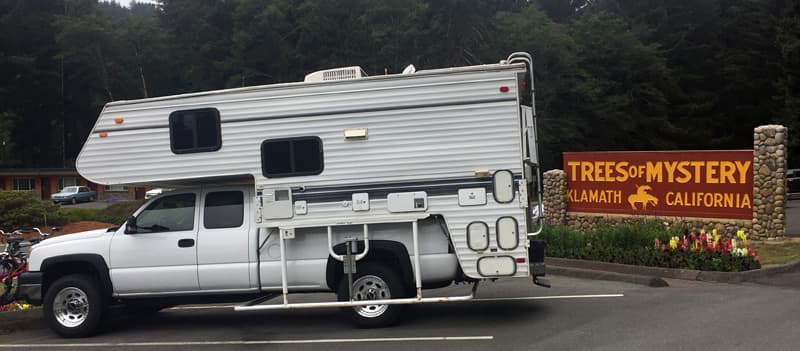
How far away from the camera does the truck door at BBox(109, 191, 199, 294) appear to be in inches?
375

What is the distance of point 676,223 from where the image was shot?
17609 mm

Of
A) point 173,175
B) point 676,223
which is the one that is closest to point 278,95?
point 173,175

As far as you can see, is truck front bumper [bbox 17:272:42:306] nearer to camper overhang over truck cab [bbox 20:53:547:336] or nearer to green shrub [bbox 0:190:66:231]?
camper overhang over truck cab [bbox 20:53:547:336]

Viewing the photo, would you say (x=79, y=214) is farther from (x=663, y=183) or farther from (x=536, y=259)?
(x=536, y=259)

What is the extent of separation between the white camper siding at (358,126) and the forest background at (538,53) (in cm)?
4174

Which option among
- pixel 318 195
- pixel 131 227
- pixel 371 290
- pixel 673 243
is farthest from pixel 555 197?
pixel 131 227

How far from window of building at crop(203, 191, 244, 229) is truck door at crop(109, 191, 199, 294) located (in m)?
0.18

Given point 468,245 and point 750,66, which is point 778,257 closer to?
point 468,245

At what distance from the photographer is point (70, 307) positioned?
32.4 ft

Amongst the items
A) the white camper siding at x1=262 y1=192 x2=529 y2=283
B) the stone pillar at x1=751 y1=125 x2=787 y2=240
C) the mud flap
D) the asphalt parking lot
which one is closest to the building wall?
the stone pillar at x1=751 y1=125 x2=787 y2=240

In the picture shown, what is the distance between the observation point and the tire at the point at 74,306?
976 centimetres

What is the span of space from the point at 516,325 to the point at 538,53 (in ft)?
150

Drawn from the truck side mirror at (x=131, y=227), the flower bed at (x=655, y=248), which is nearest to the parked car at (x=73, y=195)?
the flower bed at (x=655, y=248)

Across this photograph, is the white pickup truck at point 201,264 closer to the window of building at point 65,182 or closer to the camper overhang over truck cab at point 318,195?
the camper overhang over truck cab at point 318,195
